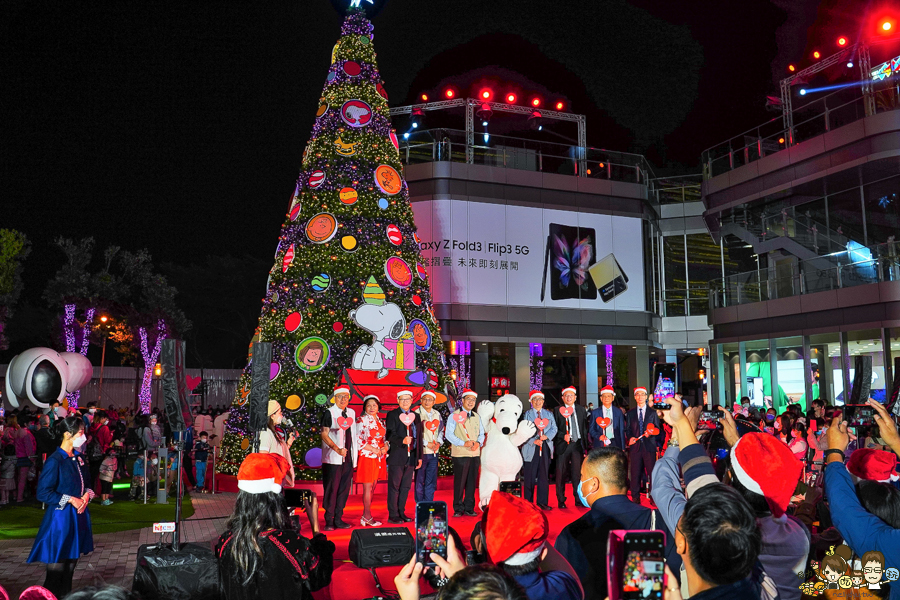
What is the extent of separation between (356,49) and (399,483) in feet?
28.6

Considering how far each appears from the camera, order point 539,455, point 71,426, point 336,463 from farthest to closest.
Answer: point 539,455 → point 336,463 → point 71,426

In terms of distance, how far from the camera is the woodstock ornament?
13094 mm

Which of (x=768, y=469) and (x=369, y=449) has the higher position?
(x=768, y=469)

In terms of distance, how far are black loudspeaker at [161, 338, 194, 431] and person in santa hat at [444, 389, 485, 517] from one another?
4.40 metres

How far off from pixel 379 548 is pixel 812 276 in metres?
17.2

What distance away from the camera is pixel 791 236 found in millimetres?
22109

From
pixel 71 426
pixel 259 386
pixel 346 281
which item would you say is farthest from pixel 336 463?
pixel 346 281

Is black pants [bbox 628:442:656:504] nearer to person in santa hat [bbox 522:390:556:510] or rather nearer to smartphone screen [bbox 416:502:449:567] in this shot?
person in santa hat [bbox 522:390:556:510]

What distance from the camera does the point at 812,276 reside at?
789 inches

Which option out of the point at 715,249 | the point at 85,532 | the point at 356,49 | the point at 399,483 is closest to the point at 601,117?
the point at 715,249

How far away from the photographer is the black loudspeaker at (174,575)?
16.4 feet

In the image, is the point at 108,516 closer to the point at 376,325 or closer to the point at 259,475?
the point at 376,325

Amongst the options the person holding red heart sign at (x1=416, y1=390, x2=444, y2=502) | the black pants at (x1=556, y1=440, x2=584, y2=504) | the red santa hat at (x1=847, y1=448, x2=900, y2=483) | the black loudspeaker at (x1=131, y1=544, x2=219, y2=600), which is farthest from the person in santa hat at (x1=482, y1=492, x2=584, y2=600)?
the black pants at (x1=556, y1=440, x2=584, y2=504)

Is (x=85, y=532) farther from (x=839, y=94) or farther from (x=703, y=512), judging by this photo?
(x=839, y=94)
